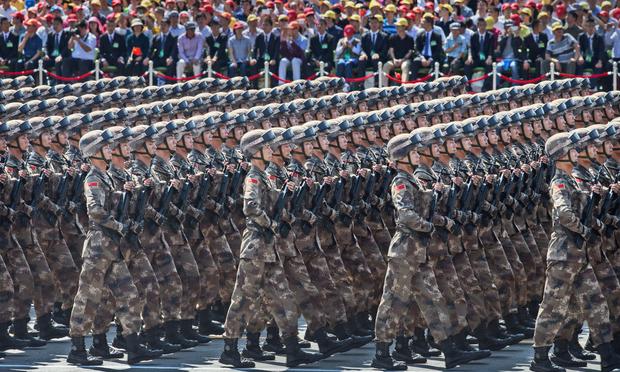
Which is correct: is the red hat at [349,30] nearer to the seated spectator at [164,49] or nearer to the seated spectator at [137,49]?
the seated spectator at [164,49]

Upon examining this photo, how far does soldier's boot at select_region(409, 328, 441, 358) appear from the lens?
17.3 m

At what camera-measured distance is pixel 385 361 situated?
16562 millimetres

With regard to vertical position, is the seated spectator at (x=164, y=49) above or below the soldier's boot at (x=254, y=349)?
above

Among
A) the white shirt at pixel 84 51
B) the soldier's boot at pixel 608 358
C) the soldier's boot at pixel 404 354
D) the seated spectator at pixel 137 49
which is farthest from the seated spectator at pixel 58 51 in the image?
the soldier's boot at pixel 608 358

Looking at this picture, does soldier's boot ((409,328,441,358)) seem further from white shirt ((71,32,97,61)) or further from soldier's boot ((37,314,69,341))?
white shirt ((71,32,97,61))

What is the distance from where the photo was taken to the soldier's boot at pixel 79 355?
16750 millimetres

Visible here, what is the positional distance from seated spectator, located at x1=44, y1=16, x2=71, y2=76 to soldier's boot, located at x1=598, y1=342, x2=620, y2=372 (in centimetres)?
1520

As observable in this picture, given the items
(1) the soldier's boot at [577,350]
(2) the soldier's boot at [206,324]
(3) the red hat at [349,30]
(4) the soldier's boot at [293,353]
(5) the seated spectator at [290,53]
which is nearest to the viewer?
(4) the soldier's boot at [293,353]

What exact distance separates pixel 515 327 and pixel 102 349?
13.8ft

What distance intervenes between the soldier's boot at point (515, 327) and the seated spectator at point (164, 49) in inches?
470

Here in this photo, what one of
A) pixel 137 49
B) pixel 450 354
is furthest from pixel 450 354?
pixel 137 49

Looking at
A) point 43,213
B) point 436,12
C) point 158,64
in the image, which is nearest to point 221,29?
point 158,64

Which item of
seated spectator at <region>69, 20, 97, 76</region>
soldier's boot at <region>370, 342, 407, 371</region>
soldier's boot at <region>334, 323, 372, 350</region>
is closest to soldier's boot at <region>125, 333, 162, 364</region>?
soldier's boot at <region>334, 323, 372, 350</region>

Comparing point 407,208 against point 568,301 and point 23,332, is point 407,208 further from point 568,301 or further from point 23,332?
point 23,332
